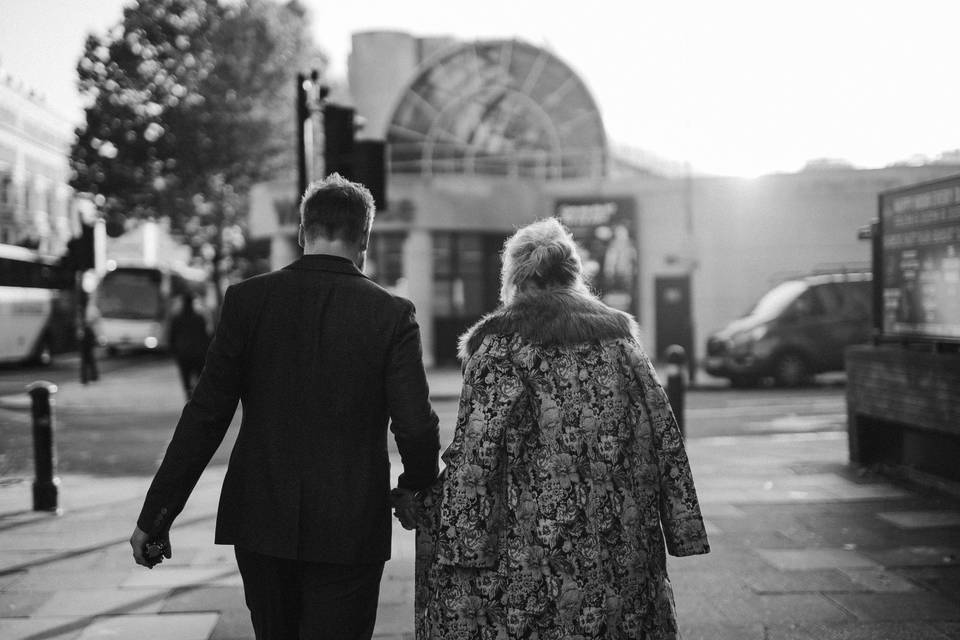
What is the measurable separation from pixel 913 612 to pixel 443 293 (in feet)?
64.8

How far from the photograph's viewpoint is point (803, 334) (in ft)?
58.0

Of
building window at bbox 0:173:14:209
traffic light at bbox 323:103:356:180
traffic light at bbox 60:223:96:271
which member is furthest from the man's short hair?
building window at bbox 0:173:14:209

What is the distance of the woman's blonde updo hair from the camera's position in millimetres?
3201

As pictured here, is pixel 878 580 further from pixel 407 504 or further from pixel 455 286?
pixel 455 286

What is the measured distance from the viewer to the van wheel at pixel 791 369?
17.8m

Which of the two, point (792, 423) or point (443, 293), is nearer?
point (792, 423)

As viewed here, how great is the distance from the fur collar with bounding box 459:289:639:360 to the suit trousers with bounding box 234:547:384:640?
0.81m

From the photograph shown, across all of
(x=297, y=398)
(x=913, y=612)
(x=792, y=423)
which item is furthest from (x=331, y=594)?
(x=792, y=423)

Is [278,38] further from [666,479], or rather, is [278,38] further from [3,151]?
[666,479]

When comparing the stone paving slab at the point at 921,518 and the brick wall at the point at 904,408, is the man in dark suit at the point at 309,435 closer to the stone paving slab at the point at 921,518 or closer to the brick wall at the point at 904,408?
the stone paving slab at the point at 921,518

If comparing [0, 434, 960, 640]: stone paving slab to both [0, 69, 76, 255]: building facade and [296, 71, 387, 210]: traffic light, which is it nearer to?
[296, 71, 387, 210]: traffic light

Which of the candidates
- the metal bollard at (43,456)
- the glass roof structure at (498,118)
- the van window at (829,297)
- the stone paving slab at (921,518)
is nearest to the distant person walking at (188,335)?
the metal bollard at (43,456)

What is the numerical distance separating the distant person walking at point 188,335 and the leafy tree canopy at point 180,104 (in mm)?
23003

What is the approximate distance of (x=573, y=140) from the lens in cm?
2944
